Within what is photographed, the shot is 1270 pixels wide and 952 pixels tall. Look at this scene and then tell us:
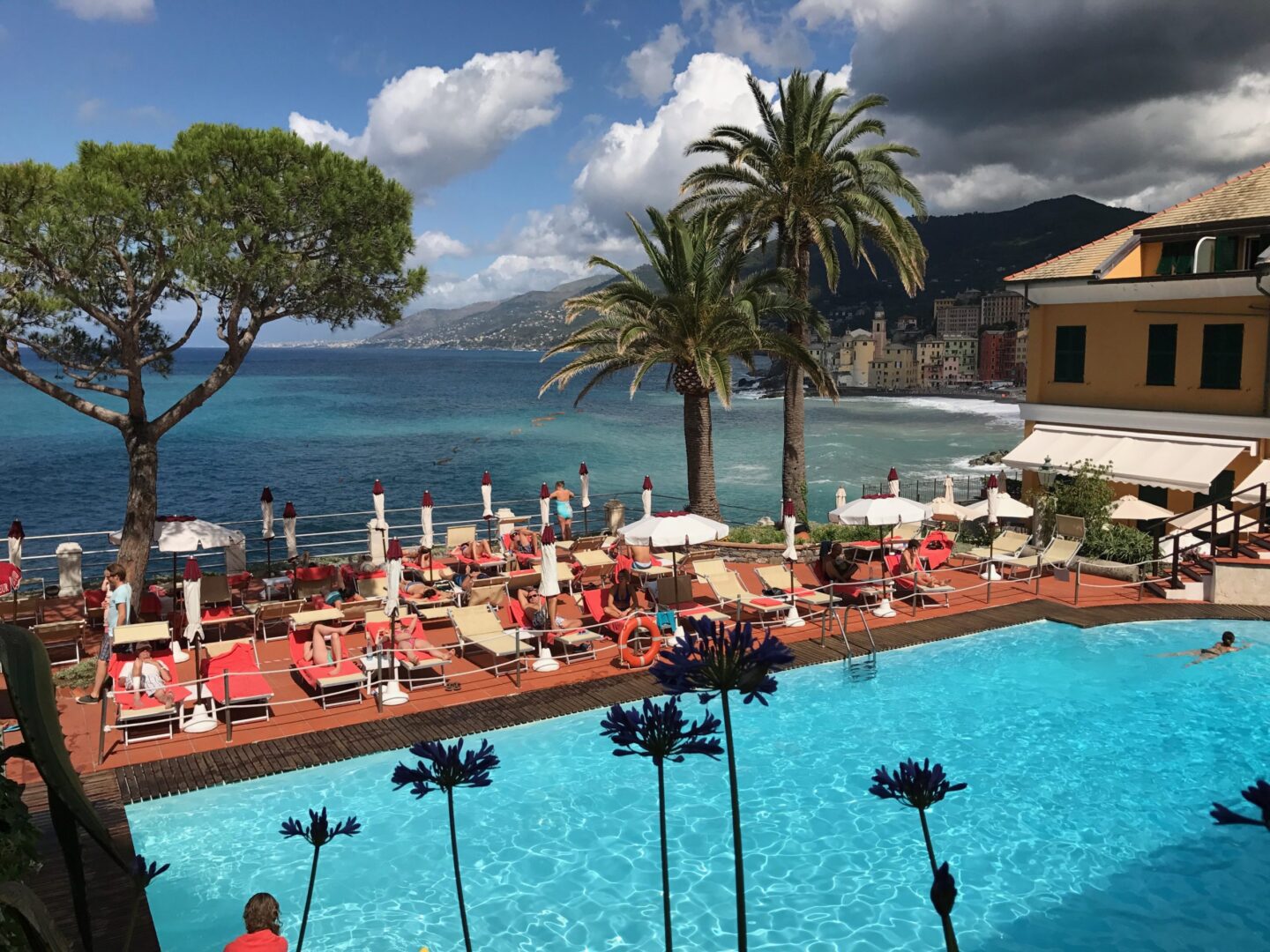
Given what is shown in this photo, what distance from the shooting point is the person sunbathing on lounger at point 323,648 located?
12.7 meters

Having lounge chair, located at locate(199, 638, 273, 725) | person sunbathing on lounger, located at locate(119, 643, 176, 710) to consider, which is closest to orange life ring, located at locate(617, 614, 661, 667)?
lounge chair, located at locate(199, 638, 273, 725)

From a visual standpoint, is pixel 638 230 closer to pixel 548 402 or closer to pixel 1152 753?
pixel 1152 753

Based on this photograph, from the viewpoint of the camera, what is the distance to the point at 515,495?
55.2 m

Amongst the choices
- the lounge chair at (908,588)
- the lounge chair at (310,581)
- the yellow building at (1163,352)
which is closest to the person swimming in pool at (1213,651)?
the lounge chair at (908,588)

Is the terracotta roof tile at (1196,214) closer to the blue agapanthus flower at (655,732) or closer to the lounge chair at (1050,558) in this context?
the lounge chair at (1050,558)

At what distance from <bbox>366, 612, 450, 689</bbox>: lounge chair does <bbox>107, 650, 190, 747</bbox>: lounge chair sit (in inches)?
99.7

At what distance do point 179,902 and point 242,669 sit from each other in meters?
4.58

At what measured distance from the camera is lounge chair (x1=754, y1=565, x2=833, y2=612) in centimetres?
1591

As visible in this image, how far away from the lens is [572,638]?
1412cm

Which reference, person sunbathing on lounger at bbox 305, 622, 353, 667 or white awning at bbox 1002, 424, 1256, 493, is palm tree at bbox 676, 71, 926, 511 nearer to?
white awning at bbox 1002, 424, 1256, 493

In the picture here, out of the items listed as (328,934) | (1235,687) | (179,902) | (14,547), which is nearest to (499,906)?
(328,934)

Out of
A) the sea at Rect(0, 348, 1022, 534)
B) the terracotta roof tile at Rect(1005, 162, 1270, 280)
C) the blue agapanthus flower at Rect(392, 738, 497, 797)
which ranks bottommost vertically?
the sea at Rect(0, 348, 1022, 534)

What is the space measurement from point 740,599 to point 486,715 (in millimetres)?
5153

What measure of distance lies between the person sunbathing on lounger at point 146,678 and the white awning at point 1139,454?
18.8m
